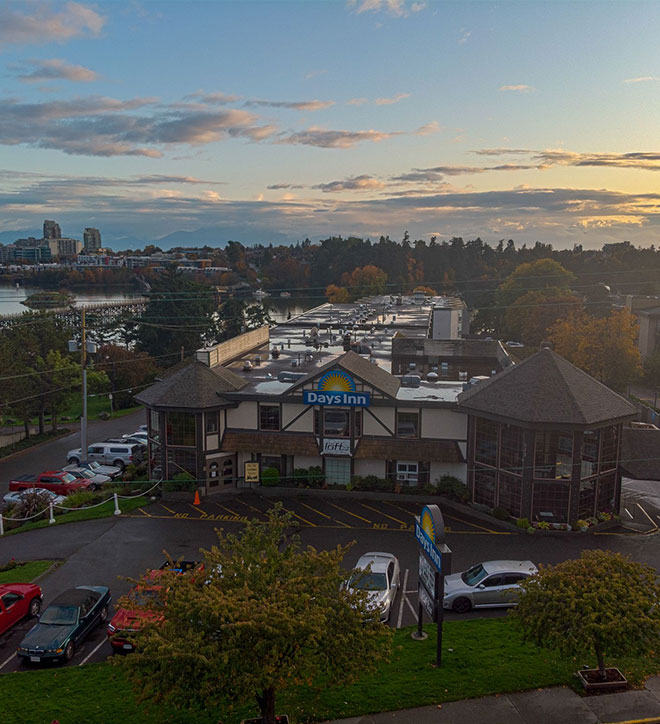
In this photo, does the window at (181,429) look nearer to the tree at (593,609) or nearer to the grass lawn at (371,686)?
the grass lawn at (371,686)

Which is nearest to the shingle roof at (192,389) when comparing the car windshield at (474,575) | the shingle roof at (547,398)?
the shingle roof at (547,398)

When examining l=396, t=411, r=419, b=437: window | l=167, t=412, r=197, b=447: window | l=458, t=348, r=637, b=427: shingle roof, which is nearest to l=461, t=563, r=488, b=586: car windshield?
l=458, t=348, r=637, b=427: shingle roof

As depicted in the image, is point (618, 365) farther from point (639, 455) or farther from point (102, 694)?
point (102, 694)

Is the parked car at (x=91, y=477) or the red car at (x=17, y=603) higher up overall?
the red car at (x=17, y=603)

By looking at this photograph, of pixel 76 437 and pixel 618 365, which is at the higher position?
pixel 618 365

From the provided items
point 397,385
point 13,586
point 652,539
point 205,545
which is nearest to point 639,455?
point 652,539
